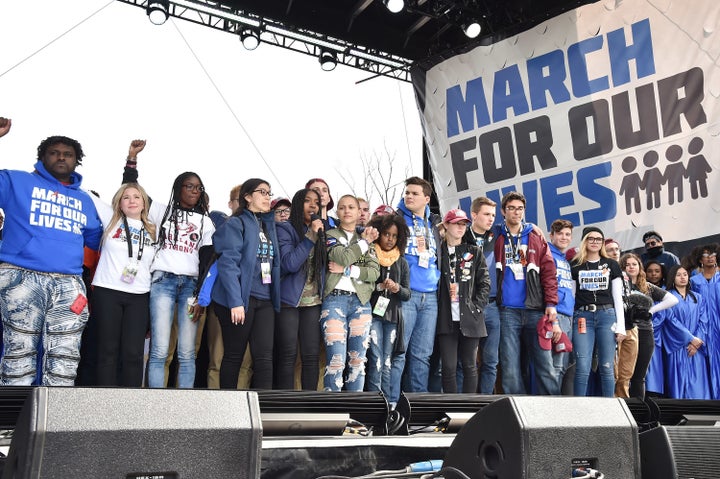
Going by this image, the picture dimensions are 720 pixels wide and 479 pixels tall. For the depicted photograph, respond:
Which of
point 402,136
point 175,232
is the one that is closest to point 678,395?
point 175,232

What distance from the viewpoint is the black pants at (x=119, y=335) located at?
335 cm

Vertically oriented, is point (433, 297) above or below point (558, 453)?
above

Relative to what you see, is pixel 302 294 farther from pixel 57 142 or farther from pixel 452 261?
pixel 57 142

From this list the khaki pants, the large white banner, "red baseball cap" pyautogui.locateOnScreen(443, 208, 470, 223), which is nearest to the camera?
"red baseball cap" pyautogui.locateOnScreen(443, 208, 470, 223)

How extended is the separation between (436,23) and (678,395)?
5180 millimetres

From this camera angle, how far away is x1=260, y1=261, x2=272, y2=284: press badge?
3.68m

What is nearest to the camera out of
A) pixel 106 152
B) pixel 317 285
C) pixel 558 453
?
pixel 558 453

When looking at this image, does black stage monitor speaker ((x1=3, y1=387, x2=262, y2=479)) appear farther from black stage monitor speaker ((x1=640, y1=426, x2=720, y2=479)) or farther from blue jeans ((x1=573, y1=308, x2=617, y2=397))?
blue jeans ((x1=573, y1=308, x2=617, y2=397))

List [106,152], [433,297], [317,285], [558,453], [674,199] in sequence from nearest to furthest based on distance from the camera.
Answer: [558,453], [317,285], [433,297], [674,199], [106,152]

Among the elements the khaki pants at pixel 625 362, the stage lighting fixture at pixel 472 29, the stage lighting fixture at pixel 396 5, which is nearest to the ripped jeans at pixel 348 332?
the khaki pants at pixel 625 362

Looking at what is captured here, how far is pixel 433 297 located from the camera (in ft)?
13.8

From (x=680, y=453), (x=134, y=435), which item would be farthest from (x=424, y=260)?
(x=134, y=435)

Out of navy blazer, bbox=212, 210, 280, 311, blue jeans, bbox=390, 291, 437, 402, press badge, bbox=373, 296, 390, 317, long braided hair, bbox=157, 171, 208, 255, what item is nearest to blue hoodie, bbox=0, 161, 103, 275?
long braided hair, bbox=157, 171, 208, 255

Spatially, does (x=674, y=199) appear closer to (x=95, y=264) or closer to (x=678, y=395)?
(x=678, y=395)
